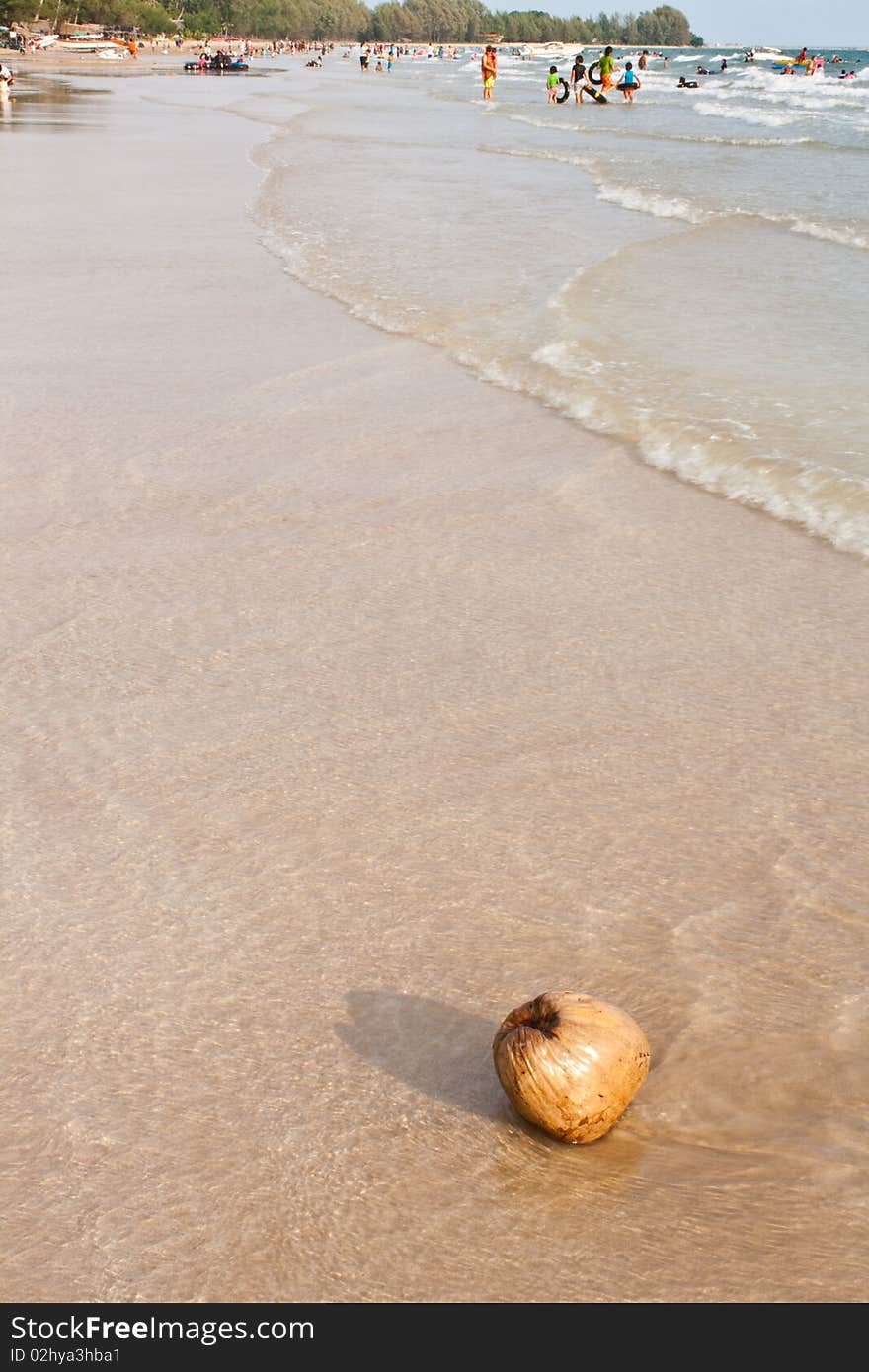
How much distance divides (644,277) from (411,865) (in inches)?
355

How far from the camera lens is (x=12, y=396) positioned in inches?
286

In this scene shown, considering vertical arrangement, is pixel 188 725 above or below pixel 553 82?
below

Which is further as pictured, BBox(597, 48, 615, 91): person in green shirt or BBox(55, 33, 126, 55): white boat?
BBox(55, 33, 126, 55): white boat

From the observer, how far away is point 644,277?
441 inches

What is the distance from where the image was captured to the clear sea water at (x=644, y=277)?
688 cm

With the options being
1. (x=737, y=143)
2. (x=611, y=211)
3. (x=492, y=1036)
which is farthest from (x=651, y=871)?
(x=737, y=143)

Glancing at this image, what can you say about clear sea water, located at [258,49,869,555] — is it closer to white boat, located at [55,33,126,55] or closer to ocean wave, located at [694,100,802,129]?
ocean wave, located at [694,100,802,129]

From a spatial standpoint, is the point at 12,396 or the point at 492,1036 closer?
the point at 492,1036

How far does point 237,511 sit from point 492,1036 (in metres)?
3.49

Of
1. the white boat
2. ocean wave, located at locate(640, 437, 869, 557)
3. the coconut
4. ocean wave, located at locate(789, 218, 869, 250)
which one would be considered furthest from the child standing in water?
the white boat

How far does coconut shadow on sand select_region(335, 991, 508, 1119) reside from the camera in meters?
2.60

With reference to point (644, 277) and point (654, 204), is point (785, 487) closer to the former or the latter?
point (644, 277)

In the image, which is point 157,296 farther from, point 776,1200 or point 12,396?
point 776,1200

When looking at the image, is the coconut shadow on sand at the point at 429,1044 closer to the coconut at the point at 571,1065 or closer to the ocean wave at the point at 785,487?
the coconut at the point at 571,1065
